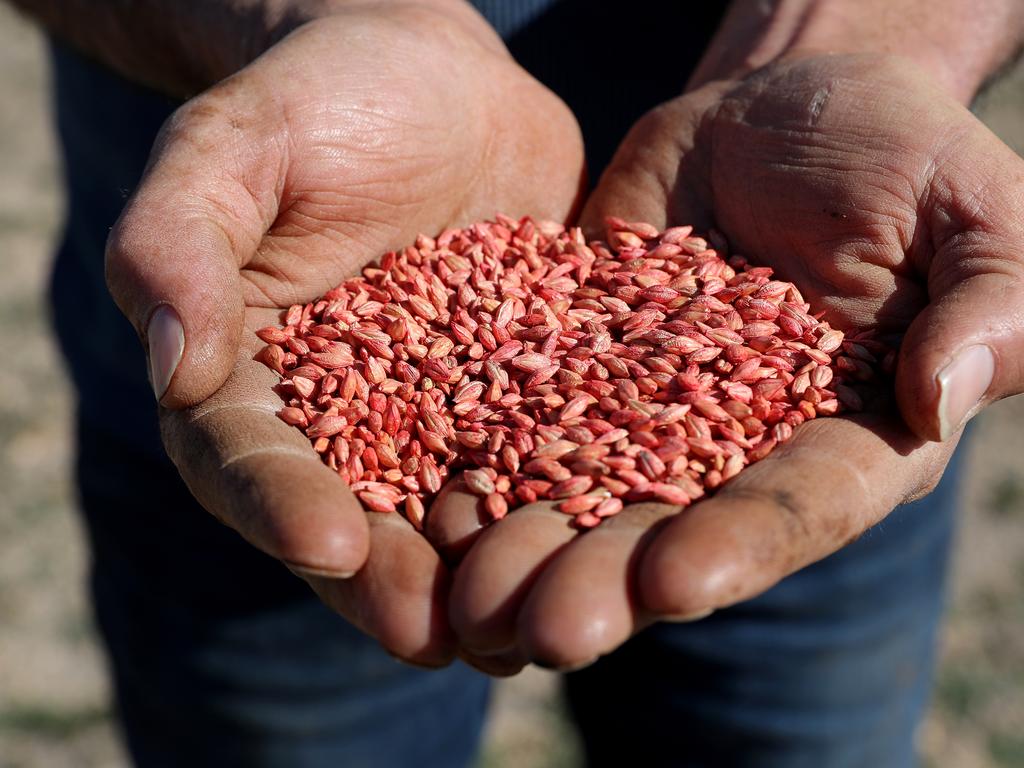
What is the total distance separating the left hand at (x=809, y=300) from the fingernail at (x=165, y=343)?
17.7 inches

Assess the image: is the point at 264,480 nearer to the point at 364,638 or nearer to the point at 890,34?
the point at 364,638

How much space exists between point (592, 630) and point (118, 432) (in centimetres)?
158

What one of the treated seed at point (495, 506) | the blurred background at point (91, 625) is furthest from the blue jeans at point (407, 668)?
the treated seed at point (495, 506)

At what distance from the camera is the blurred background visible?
3355 mm

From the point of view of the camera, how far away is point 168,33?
258cm

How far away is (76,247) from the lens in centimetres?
270

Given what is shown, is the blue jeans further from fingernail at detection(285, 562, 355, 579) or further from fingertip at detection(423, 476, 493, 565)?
fingernail at detection(285, 562, 355, 579)

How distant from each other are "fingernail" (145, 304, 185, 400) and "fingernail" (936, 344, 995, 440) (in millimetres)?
1088

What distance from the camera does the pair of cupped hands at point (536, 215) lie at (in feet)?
4.82

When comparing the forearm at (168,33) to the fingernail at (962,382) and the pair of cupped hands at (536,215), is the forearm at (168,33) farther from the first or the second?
the fingernail at (962,382)

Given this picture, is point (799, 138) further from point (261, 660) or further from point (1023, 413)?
point (1023, 413)

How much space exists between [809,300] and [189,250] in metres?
1.07

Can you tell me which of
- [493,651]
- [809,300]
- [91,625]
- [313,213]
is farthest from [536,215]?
[91,625]

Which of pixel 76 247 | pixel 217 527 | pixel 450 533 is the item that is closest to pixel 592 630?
pixel 450 533
